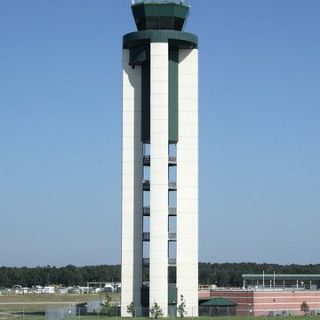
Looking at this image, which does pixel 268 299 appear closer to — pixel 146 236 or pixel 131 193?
pixel 146 236

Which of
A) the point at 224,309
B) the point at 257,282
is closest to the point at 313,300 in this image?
the point at 224,309

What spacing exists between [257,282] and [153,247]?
76.7 metres

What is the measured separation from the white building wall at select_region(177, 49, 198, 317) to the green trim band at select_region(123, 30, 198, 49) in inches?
61.5

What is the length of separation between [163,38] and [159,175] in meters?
17.2

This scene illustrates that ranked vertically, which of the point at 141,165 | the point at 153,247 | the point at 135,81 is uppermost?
the point at 135,81

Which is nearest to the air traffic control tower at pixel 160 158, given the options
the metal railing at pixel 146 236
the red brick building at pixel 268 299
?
the metal railing at pixel 146 236

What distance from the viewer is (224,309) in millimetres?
124688

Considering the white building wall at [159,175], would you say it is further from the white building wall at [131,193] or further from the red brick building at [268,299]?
the red brick building at [268,299]

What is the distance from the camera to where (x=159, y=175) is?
10712 centimetres

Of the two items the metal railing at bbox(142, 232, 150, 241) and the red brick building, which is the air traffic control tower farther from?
the red brick building

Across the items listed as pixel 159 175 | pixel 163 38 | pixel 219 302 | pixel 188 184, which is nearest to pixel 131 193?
pixel 159 175

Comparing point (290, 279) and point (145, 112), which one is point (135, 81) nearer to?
point (145, 112)

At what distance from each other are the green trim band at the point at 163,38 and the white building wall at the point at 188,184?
1.56 metres

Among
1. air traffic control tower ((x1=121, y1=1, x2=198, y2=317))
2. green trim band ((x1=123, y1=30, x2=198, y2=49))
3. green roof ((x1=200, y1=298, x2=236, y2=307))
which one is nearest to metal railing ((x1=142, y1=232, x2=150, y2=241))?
air traffic control tower ((x1=121, y1=1, x2=198, y2=317))
